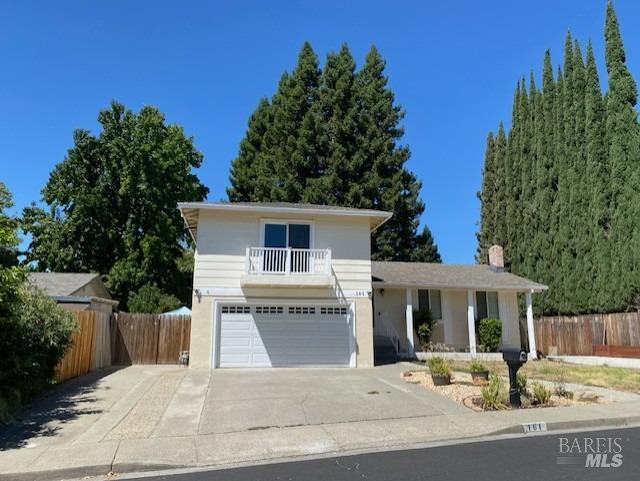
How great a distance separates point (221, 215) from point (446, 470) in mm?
13067

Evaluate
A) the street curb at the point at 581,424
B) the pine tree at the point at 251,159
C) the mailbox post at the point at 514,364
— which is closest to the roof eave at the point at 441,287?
the mailbox post at the point at 514,364

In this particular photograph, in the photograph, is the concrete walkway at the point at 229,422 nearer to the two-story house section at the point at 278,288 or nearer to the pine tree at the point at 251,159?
the two-story house section at the point at 278,288

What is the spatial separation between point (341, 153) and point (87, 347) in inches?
Answer: 906

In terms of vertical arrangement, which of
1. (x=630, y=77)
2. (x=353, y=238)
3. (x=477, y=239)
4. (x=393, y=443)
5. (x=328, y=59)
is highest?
(x=328, y=59)

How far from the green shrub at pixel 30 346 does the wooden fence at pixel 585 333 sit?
2075 centimetres

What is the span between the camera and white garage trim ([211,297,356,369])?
16.8m

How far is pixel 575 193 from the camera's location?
93.0ft

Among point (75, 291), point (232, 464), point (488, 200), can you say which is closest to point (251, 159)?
point (488, 200)

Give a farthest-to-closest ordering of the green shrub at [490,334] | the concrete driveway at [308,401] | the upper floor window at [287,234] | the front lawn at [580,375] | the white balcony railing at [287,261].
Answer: the green shrub at [490,334]
the upper floor window at [287,234]
the white balcony railing at [287,261]
the front lawn at [580,375]
the concrete driveway at [308,401]

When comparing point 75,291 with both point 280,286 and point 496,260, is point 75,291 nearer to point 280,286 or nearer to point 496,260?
point 280,286

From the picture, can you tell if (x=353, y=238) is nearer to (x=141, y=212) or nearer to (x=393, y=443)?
(x=393, y=443)

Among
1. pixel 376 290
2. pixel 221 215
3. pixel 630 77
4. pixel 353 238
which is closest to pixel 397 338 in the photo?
pixel 376 290

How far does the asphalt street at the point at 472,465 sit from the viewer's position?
19.5ft

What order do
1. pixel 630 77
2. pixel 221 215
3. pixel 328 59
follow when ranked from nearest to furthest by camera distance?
pixel 221 215 → pixel 630 77 → pixel 328 59
